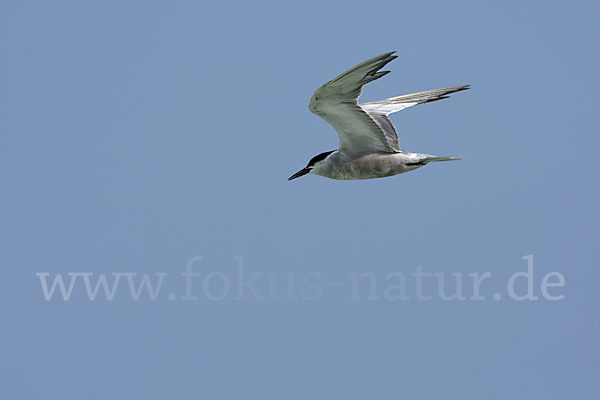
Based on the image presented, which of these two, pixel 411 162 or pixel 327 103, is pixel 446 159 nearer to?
pixel 411 162

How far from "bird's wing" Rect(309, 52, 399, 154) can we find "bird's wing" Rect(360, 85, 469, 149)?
38 cm

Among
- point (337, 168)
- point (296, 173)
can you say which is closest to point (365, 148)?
point (337, 168)

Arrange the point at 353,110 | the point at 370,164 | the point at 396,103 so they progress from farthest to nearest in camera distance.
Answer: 1. the point at 396,103
2. the point at 370,164
3. the point at 353,110

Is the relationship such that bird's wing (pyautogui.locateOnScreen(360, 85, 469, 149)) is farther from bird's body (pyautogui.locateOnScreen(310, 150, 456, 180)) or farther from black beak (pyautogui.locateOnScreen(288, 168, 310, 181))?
black beak (pyautogui.locateOnScreen(288, 168, 310, 181))

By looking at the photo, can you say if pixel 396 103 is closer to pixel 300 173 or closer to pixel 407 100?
pixel 407 100

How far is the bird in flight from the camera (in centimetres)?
1150

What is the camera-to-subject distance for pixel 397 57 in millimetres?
10742

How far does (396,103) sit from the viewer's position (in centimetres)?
1413

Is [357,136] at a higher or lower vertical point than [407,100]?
lower

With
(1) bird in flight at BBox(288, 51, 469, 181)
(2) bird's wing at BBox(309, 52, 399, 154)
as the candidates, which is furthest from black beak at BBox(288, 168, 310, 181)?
(2) bird's wing at BBox(309, 52, 399, 154)

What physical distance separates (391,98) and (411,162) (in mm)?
2349

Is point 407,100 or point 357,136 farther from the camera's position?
point 407,100

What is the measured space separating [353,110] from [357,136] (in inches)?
27.7

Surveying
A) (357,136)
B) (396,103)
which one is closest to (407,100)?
(396,103)
